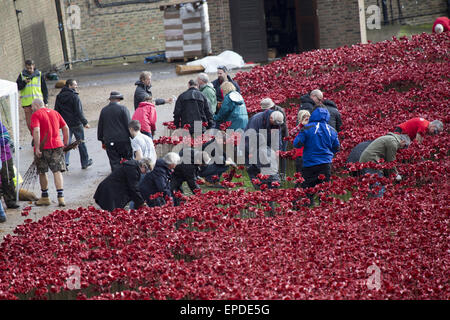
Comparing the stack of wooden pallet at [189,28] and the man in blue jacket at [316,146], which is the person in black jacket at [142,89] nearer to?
the man in blue jacket at [316,146]

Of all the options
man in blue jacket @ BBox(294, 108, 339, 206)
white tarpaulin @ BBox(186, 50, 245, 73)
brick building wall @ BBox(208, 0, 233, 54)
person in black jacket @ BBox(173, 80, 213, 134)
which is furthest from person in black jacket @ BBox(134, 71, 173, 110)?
brick building wall @ BBox(208, 0, 233, 54)

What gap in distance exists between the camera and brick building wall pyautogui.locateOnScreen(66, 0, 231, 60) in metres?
31.5

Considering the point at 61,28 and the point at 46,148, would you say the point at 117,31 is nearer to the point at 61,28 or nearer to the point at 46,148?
the point at 61,28

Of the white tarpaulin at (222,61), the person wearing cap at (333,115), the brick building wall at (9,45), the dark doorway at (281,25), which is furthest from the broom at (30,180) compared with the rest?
the dark doorway at (281,25)

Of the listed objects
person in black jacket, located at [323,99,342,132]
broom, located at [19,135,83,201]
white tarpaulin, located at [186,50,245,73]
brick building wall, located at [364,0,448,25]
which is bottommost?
broom, located at [19,135,83,201]

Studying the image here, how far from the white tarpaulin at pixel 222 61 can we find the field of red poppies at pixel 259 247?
13.3 m

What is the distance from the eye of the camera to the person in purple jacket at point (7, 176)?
1311 cm

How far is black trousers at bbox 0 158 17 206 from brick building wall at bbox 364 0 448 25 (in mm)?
23960

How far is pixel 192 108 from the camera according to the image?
14594mm

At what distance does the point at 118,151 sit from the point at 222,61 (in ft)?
39.9

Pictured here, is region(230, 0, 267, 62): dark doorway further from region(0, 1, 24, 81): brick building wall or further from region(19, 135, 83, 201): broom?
region(19, 135, 83, 201): broom

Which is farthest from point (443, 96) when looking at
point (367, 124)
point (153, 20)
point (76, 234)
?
point (153, 20)

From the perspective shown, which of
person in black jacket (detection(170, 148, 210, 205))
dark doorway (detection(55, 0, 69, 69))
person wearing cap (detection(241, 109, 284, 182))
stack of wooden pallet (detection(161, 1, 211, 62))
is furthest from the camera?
dark doorway (detection(55, 0, 69, 69))

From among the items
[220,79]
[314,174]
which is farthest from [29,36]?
[314,174]
